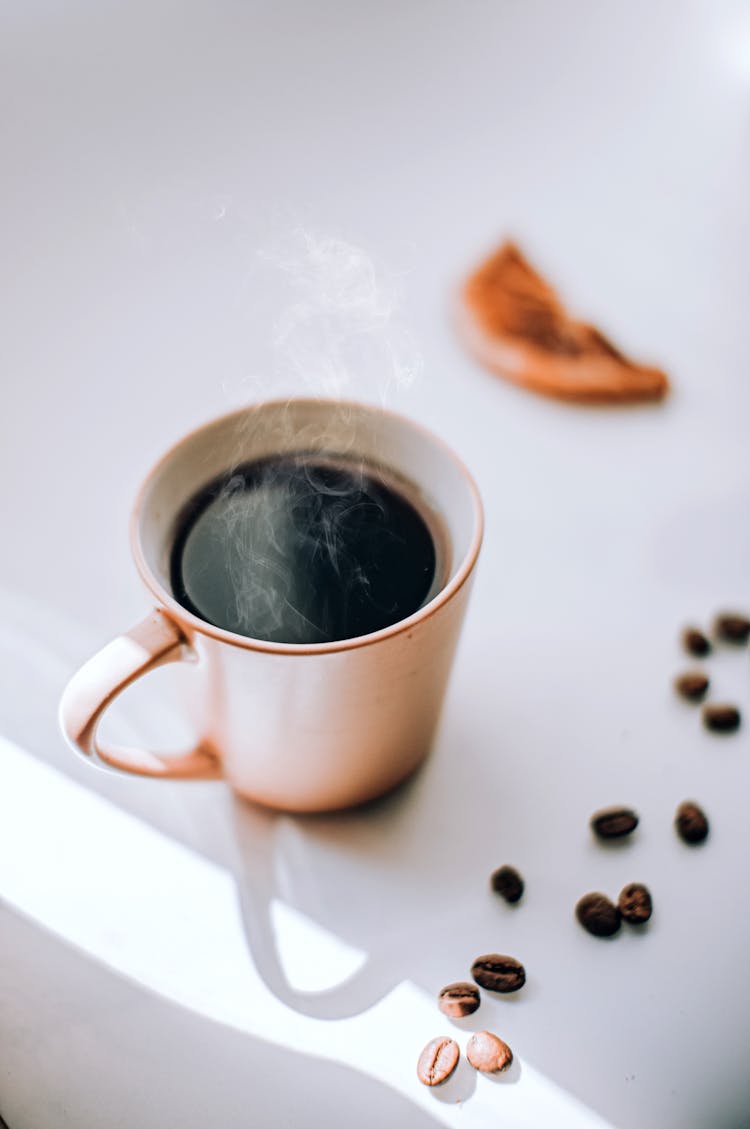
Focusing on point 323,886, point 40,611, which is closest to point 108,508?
point 40,611

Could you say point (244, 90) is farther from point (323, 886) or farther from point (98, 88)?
point (323, 886)

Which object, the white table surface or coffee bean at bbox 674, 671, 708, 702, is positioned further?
coffee bean at bbox 674, 671, 708, 702

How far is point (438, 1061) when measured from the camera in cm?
67

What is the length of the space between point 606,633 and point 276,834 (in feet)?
1.24

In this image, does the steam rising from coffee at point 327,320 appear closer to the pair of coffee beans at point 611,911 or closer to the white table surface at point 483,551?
the white table surface at point 483,551

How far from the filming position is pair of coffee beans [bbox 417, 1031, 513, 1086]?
2.17ft

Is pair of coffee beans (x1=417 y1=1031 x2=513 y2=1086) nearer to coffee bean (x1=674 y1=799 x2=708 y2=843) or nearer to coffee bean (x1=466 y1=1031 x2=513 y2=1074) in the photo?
coffee bean (x1=466 y1=1031 x2=513 y2=1074)

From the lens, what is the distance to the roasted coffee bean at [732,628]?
914 millimetres

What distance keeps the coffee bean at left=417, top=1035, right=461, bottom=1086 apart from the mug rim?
30cm

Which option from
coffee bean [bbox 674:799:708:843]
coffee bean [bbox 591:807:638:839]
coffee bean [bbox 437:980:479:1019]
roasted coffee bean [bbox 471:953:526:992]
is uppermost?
coffee bean [bbox 674:799:708:843]

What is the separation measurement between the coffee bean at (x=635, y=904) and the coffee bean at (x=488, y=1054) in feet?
0.47

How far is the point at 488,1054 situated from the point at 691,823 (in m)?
0.26

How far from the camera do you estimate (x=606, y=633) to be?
932 mm

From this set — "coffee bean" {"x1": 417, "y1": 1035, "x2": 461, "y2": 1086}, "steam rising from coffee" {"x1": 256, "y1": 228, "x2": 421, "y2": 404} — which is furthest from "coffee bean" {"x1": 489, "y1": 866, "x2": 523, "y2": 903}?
"steam rising from coffee" {"x1": 256, "y1": 228, "x2": 421, "y2": 404}
